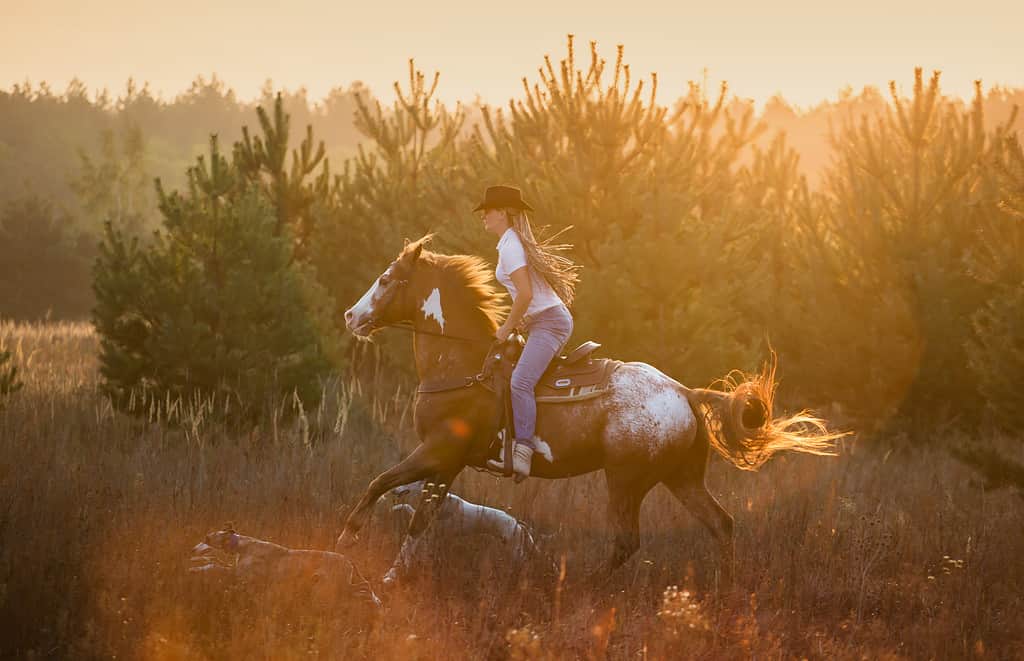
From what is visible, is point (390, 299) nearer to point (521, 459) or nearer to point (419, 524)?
point (521, 459)

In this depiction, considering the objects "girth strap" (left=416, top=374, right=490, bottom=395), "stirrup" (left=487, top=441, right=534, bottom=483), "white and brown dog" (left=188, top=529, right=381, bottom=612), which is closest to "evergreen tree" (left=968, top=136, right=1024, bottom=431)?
"stirrup" (left=487, top=441, right=534, bottom=483)

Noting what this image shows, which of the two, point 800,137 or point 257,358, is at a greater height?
point 800,137

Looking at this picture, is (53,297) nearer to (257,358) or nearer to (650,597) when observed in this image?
(257,358)

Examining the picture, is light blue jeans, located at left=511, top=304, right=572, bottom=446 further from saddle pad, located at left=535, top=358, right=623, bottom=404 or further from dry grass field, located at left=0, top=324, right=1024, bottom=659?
dry grass field, located at left=0, top=324, right=1024, bottom=659

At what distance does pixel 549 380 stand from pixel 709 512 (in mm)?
1385

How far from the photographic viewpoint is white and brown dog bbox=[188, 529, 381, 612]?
541 cm

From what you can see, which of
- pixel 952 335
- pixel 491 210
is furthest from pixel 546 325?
pixel 952 335

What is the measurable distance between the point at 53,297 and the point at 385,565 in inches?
1165

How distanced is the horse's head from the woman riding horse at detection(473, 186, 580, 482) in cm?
59

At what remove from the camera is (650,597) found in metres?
5.97

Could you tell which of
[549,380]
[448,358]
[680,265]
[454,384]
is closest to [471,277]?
[448,358]

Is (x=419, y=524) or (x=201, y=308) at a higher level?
(x=201, y=308)

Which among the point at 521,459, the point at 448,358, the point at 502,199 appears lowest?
the point at 521,459

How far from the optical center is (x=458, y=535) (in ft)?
21.7
